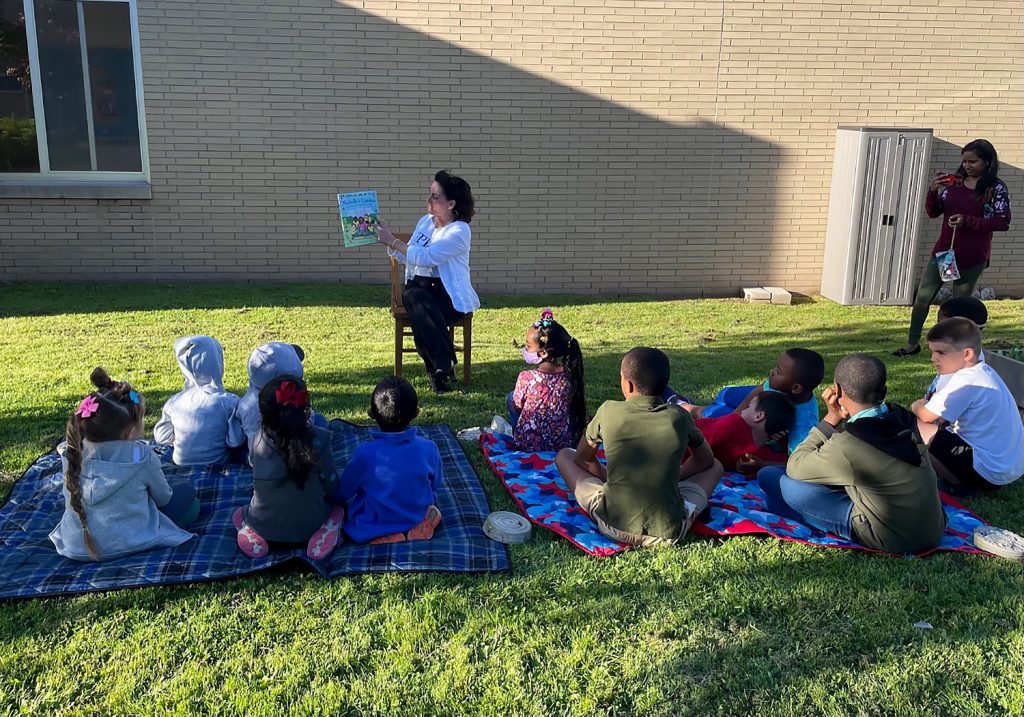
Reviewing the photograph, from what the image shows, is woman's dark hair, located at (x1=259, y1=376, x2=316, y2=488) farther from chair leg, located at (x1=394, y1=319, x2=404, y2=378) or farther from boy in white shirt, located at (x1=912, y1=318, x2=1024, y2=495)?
boy in white shirt, located at (x1=912, y1=318, x2=1024, y2=495)

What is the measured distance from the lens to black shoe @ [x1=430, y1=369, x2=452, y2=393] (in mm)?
6484

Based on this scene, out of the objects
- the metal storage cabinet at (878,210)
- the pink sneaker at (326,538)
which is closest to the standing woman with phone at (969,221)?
the metal storage cabinet at (878,210)

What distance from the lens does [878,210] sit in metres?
10.4

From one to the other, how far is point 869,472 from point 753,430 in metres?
1.13

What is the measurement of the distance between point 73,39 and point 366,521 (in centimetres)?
851

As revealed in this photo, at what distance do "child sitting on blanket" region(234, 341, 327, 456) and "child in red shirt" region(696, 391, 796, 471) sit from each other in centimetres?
230

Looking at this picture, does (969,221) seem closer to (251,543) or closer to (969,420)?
(969,420)

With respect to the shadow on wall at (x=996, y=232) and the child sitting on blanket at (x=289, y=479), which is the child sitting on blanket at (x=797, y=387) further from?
the shadow on wall at (x=996, y=232)

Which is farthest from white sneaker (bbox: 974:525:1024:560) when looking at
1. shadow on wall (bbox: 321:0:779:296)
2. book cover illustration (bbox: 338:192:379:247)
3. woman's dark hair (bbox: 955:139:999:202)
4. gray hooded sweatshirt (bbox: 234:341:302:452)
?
shadow on wall (bbox: 321:0:779:296)

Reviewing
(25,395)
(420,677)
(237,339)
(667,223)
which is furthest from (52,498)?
(667,223)

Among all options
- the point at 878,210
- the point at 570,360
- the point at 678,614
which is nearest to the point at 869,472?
the point at 678,614

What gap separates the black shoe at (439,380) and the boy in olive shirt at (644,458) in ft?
7.98

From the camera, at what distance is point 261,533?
3855mm

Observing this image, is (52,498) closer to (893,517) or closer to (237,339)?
(237,339)
